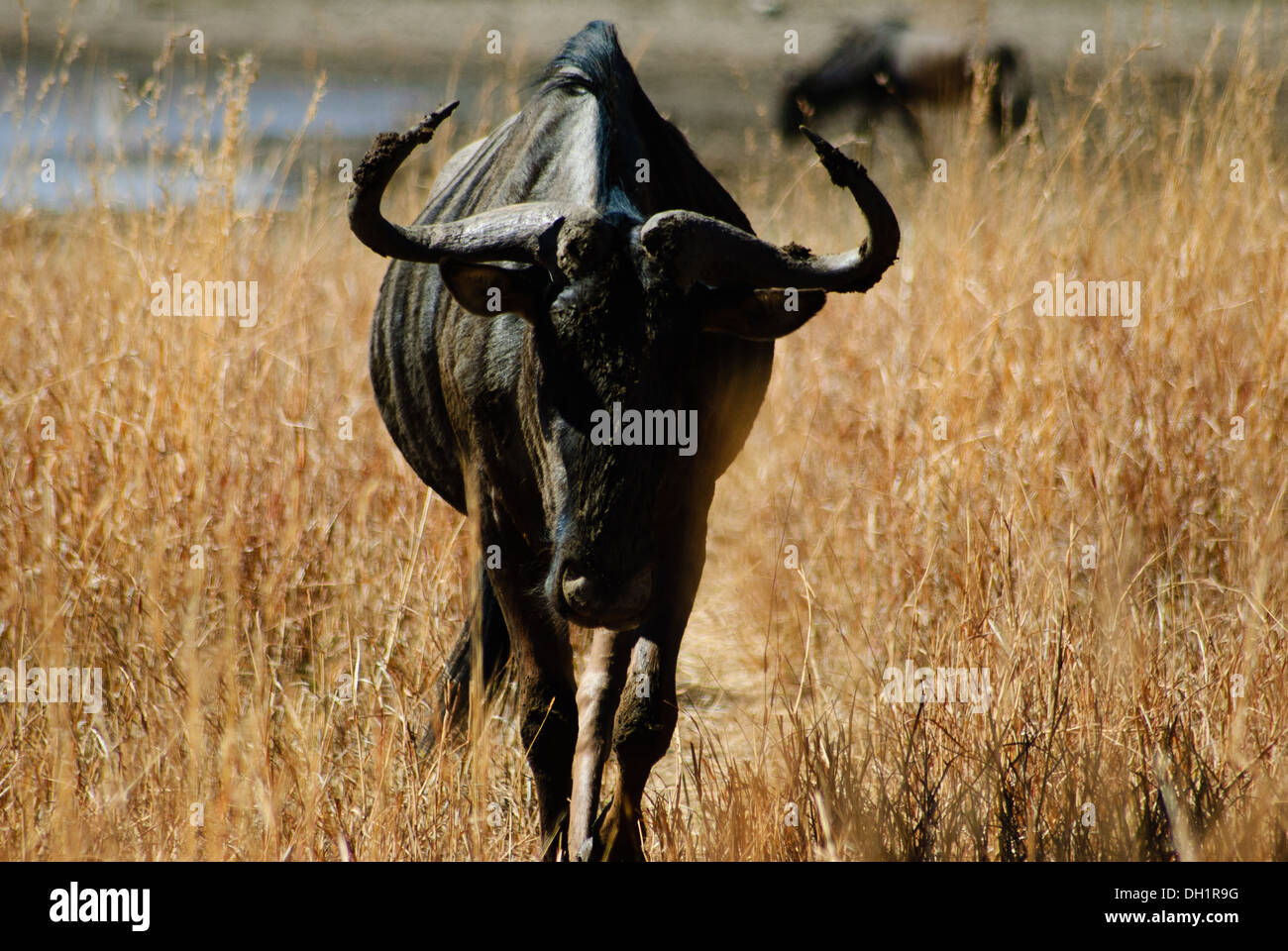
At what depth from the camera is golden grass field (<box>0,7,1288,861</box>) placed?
325 centimetres

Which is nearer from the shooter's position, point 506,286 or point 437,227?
point 506,286

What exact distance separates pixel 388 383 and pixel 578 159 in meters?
1.53

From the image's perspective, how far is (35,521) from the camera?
167 inches

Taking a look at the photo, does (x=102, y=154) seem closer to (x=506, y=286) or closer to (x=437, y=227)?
(x=437, y=227)

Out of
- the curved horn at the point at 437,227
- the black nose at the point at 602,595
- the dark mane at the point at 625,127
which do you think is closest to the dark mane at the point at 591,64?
the dark mane at the point at 625,127

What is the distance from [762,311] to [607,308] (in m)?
0.44

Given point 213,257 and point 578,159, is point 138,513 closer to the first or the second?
point 213,257

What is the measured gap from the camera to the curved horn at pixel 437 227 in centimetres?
304

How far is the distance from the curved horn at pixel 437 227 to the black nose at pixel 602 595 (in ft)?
2.53

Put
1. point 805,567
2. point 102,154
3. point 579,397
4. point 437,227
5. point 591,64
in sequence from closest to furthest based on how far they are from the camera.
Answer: point 579,397 → point 437,227 → point 591,64 → point 102,154 → point 805,567

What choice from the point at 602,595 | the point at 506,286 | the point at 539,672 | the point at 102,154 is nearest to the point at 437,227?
the point at 506,286

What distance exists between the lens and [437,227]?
3.23 meters
